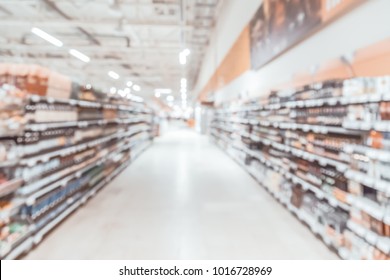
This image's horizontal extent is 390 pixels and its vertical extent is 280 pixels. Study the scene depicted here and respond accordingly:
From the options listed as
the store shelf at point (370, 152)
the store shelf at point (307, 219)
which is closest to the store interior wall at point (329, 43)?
the store shelf at point (370, 152)

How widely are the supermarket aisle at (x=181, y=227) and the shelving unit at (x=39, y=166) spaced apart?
7.7 inches

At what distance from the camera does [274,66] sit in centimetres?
570

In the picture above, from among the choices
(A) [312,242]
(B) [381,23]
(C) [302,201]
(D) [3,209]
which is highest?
(B) [381,23]

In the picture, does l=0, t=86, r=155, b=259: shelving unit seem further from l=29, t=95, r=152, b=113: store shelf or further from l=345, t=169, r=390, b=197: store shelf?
l=345, t=169, r=390, b=197: store shelf

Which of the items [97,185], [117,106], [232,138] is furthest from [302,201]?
[232,138]

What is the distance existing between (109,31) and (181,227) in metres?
10.7

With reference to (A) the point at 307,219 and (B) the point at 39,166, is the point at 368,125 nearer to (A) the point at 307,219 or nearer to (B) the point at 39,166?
(A) the point at 307,219

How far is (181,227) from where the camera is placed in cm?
354

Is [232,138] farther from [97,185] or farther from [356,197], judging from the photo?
[356,197]

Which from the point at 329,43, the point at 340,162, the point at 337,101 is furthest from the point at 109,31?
the point at 340,162

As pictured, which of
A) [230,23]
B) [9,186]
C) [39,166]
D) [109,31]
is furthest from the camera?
[109,31]

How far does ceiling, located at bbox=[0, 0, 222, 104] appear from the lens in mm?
9188

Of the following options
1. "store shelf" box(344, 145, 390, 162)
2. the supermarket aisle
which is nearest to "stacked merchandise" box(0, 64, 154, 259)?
the supermarket aisle

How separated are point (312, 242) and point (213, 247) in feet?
3.48
